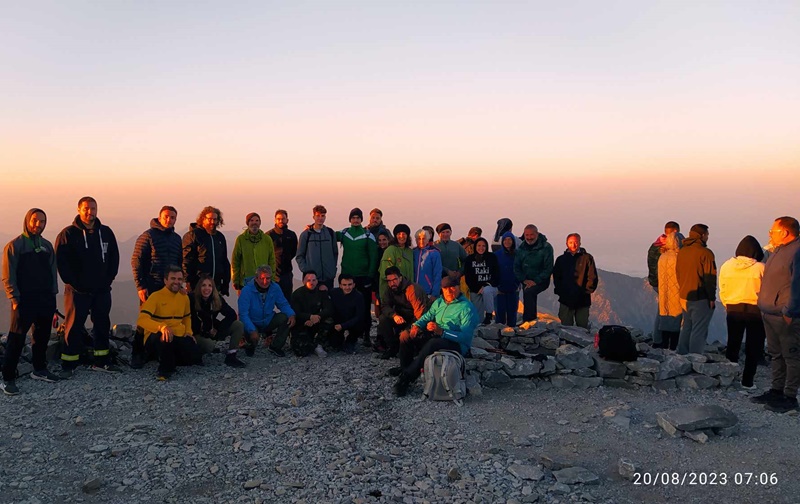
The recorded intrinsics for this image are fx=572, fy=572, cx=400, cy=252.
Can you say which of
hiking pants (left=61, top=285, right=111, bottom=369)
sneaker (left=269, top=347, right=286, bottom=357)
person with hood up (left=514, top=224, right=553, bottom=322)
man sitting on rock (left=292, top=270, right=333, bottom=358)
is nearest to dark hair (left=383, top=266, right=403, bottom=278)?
man sitting on rock (left=292, top=270, right=333, bottom=358)

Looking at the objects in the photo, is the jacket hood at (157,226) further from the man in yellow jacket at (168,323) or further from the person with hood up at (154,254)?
the man in yellow jacket at (168,323)

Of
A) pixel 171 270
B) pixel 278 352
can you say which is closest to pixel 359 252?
pixel 278 352

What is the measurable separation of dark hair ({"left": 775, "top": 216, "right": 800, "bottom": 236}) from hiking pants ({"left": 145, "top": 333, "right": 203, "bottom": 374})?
9.40m

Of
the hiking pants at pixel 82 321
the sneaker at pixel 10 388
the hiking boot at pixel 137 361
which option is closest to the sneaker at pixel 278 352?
the hiking boot at pixel 137 361

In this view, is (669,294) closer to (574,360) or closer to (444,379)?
(574,360)

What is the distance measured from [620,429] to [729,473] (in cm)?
147

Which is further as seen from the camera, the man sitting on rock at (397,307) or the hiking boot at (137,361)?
the man sitting on rock at (397,307)

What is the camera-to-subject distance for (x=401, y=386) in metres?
9.02

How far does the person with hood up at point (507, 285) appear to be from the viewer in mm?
12656

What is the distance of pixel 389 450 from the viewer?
7.11 m

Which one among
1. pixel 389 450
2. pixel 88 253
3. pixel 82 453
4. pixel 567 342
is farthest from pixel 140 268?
pixel 567 342

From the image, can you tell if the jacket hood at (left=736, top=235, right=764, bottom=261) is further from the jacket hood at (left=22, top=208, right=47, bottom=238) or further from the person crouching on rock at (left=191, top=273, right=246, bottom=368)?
the jacket hood at (left=22, top=208, right=47, bottom=238)

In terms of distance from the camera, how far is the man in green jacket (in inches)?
458

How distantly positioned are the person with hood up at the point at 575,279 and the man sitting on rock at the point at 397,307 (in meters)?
3.48
